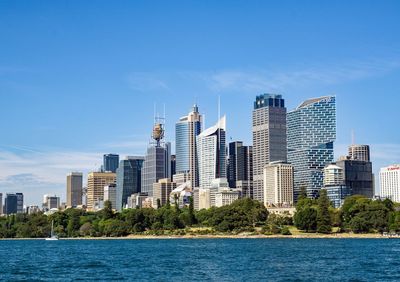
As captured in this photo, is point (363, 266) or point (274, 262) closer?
point (363, 266)

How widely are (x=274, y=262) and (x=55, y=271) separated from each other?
3116 cm

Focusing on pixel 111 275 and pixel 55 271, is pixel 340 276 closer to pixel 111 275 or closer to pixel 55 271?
pixel 111 275

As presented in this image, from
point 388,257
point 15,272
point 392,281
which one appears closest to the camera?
point 392,281

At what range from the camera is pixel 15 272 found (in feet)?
312

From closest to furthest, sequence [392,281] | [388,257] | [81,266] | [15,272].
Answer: [392,281], [15,272], [81,266], [388,257]

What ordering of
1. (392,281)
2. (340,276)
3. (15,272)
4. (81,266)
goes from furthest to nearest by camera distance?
(81,266) → (15,272) → (340,276) → (392,281)

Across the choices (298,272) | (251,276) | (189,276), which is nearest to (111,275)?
(189,276)

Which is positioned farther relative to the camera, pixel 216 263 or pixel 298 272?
pixel 216 263

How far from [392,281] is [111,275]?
109ft

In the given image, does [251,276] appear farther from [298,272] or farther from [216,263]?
[216,263]

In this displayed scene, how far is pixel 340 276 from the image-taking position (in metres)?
84.4

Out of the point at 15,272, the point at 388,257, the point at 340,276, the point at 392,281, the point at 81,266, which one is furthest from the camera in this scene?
the point at 388,257

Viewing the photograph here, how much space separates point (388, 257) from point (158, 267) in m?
38.7

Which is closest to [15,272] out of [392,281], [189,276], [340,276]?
[189,276]
